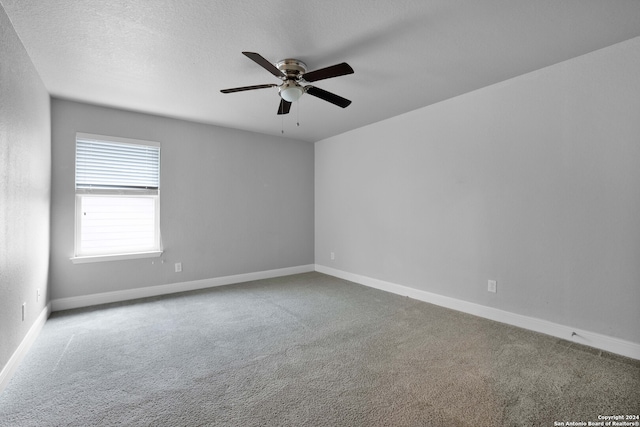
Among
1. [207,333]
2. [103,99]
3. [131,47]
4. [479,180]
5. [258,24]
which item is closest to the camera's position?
[258,24]

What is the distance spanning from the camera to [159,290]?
413 cm

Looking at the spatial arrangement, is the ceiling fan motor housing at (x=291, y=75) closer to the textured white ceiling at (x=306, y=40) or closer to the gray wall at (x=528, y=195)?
the textured white ceiling at (x=306, y=40)

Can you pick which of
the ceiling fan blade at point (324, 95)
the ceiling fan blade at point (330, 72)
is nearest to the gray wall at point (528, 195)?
the ceiling fan blade at point (324, 95)

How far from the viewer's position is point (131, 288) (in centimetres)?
395

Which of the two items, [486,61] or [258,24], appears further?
[486,61]

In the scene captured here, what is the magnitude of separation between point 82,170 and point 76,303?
1.57 metres

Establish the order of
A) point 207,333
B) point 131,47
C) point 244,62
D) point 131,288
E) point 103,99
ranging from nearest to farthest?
point 131,47 → point 244,62 → point 207,333 → point 103,99 → point 131,288

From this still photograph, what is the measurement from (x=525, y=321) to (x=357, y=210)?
2.54m

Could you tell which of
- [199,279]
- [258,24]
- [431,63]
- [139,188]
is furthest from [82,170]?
[431,63]

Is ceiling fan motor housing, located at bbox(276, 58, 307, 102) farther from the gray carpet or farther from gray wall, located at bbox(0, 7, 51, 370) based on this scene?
the gray carpet

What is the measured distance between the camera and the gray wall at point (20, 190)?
6.64 ft

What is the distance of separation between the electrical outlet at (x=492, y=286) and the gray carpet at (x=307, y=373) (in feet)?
1.14

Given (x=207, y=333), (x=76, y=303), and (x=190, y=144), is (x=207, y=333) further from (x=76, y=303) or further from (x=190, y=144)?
(x=190, y=144)

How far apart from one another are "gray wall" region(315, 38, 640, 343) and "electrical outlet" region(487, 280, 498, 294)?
0.13 feet
